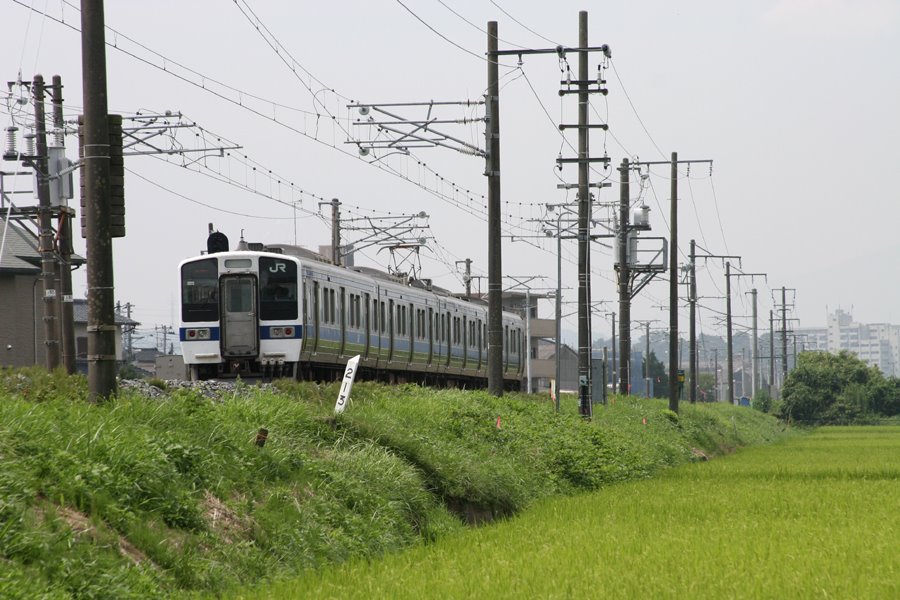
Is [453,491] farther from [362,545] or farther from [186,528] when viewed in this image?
[186,528]

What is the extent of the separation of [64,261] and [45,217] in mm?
973

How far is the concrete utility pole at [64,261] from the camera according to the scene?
26969 mm

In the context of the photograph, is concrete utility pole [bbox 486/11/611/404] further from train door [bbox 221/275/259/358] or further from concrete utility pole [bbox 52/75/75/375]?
concrete utility pole [bbox 52/75/75/375]

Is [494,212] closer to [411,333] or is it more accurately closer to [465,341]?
[411,333]

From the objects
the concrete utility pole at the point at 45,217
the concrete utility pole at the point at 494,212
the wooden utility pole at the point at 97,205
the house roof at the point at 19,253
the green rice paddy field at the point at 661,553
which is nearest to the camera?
the green rice paddy field at the point at 661,553

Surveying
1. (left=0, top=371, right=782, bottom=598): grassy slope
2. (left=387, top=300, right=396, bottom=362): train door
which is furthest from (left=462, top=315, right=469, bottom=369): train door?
(left=0, top=371, right=782, bottom=598): grassy slope

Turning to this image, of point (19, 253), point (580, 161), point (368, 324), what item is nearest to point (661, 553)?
point (580, 161)

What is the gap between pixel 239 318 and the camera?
2603cm

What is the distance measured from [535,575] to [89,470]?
3.27 meters

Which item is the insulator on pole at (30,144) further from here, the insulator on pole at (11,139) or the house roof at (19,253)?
the house roof at (19,253)

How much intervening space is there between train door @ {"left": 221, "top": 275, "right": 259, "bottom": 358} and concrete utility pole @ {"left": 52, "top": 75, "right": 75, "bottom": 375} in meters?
2.96

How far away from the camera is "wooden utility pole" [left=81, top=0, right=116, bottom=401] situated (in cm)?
1239

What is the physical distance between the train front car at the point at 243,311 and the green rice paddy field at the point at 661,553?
8.81 meters

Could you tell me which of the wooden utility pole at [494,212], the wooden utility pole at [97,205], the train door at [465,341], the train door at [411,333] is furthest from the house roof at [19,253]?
the wooden utility pole at [97,205]
